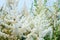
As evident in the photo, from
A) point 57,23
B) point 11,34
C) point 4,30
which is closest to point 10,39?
point 11,34

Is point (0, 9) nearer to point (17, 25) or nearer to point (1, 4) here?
point (1, 4)

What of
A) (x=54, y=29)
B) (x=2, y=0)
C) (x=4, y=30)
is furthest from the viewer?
(x=2, y=0)

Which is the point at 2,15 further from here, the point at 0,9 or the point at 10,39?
the point at 10,39

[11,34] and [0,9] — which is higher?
[0,9]

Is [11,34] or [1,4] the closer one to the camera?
[11,34]

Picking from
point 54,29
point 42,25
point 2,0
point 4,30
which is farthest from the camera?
point 2,0

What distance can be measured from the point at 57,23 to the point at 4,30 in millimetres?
407

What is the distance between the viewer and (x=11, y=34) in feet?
3.82

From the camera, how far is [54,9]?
4.16 feet

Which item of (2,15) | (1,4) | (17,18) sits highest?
(1,4)

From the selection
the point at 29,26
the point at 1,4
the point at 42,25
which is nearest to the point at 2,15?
the point at 1,4

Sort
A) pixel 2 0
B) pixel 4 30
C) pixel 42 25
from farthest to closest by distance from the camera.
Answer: pixel 2 0 → pixel 4 30 → pixel 42 25

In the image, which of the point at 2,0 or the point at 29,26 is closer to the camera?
the point at 29,26

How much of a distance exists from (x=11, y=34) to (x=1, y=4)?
371 millimetres
